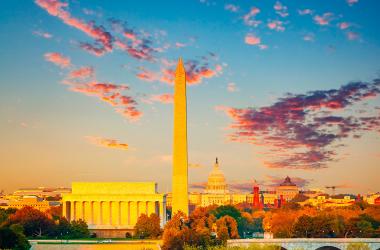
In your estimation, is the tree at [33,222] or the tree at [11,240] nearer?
the tree at [11,240]

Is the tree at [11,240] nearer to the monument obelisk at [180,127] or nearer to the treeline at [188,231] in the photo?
the treeline at [188,231]

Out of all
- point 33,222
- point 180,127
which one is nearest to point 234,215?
point 180,127

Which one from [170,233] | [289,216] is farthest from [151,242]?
[289,216]

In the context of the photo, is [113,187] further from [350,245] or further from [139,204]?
[350,245]

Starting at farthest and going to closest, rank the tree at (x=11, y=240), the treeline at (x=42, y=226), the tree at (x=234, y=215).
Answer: the tree at (x=234, y=215)
the treeline at (x=42, y=226)
the tree at (x=11, y=240)

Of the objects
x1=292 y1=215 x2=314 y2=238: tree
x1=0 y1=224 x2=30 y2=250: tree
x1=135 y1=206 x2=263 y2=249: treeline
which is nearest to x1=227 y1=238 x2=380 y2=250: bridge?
x1=135 y1=206 x2=263 y2=249: treeline

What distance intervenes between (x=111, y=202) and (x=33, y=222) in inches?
970

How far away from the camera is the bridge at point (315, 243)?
84056mm

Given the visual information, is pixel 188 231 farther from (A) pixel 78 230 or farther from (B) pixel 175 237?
(A) pixel 78 230

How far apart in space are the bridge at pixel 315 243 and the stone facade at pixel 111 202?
101 ft

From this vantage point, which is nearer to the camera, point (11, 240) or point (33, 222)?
point (11, 240)

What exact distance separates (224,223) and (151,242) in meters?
17.6

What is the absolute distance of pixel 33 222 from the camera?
9188 centimetres

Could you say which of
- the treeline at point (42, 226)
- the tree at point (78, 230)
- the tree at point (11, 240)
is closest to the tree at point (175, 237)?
the tree at point (11, 240)
